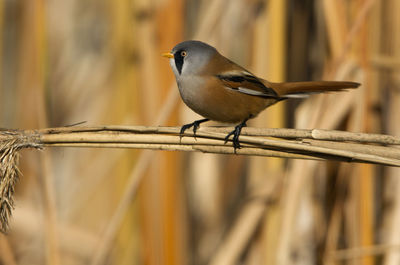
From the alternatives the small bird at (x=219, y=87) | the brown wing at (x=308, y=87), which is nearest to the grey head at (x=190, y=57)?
the small bird at (x=219, y=87)

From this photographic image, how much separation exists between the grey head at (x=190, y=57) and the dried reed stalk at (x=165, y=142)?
22.7 inches

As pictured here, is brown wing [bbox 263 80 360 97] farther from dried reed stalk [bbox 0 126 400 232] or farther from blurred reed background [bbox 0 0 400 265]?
dried reed stalk [bbox 0 126 400 232]

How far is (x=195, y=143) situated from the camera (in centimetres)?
94

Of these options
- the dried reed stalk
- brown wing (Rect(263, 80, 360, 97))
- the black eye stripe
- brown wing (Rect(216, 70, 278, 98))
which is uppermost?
the black eye stripe

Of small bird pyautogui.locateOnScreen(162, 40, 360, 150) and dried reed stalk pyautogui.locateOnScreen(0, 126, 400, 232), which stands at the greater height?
small bird pyautogui.locateOnScreen(162, 40, 360, 150)

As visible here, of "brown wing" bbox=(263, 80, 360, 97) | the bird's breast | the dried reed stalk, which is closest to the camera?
the dried reed stalk

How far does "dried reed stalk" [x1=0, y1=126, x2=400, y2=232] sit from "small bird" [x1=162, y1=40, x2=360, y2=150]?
0.49 metres

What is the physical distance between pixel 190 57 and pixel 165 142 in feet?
2.23

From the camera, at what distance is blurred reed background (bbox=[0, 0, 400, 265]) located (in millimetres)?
1539

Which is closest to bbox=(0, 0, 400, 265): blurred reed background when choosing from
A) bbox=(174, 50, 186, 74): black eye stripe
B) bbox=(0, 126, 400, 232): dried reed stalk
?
bbox=(174, 50, 186, 74): black eye stripe

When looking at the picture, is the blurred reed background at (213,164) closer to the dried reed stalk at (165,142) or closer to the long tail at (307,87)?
the long tail at (307,87)

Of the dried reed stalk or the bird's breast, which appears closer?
the dried reed stalk

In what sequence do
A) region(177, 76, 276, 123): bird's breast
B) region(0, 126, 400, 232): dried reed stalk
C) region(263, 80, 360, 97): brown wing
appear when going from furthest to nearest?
region(177, 76, 276, 123): bird's breast, region(263, 80, 360, 97): brown wing, region(0, 126, 400, 232): dried reed stalk

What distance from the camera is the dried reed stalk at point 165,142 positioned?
851mm
